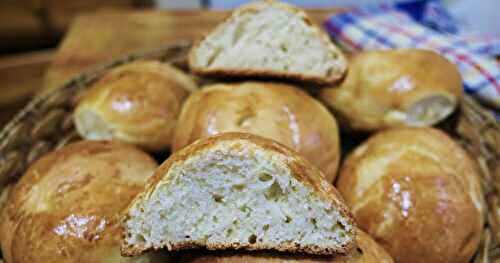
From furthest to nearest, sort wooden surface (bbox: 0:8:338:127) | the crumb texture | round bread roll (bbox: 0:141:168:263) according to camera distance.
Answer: wooden surface (bbox: 0:8:338:127) < round bread roll (bbox: 0:141:168:263) < the crumb texture

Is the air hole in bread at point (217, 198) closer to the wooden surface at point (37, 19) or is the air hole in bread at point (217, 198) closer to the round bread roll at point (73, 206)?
the round bread roll at point (73, 206)

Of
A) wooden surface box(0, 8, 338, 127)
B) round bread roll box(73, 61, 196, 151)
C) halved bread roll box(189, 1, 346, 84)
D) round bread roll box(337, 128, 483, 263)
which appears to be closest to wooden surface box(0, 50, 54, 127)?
wooden surface box(0, 8, 338, 127)

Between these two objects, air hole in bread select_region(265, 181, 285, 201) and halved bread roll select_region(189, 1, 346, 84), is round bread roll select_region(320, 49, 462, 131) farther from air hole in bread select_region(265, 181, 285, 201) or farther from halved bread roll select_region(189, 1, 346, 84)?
air hole in bread select_region(265, 181, 285, 201)

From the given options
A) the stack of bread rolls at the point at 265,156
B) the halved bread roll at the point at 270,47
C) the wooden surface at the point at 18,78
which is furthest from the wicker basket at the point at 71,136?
the wooden surface at the point at 18,78

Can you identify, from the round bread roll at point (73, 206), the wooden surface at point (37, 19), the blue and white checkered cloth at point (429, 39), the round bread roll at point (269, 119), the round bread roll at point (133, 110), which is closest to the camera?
the round bread roll at point (73, 206)

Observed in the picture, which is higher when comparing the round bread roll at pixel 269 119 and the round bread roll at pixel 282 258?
the round bread roll at pixel 269 119
